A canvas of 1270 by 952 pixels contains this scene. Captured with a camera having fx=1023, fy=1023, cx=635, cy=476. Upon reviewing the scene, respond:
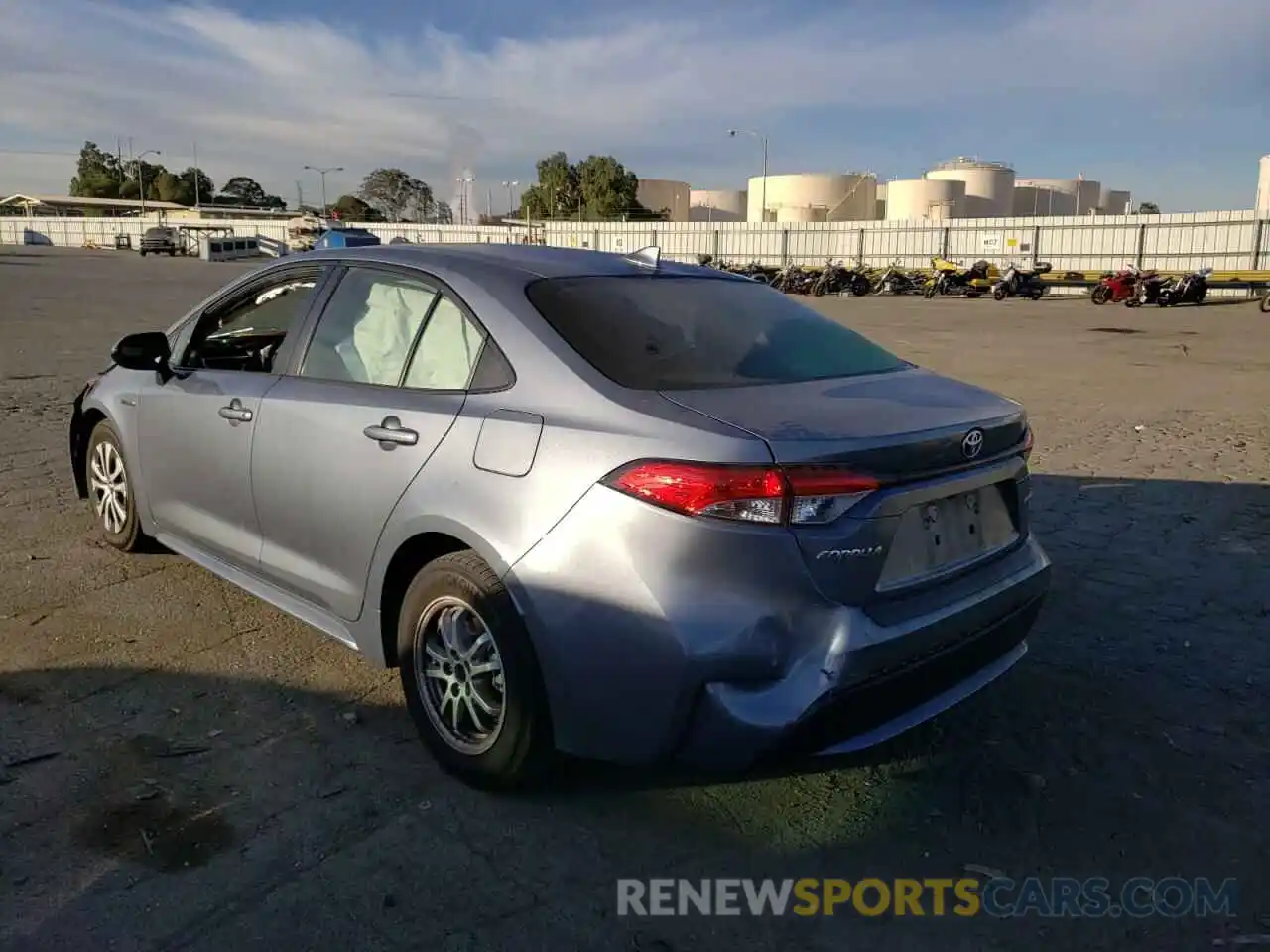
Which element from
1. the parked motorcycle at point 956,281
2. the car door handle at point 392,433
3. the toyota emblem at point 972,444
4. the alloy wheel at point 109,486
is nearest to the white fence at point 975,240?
the parked motorcycle at point 956,281

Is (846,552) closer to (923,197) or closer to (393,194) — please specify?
(923,197)

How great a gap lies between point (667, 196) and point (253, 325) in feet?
334

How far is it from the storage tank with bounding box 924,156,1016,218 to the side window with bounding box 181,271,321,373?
3226 inches

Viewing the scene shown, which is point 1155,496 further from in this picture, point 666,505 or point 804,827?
point 666,505

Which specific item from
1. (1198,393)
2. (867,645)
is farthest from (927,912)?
(1198,393)

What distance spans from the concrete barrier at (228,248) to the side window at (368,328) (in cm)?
6353

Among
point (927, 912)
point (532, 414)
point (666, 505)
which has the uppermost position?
point (532, 414)

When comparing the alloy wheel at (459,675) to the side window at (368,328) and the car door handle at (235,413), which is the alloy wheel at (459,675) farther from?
the car door handle at (235,413)

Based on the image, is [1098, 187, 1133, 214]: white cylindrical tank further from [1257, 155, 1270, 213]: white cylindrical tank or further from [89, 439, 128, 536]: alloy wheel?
[89, 439, 128, 536]: alloy wheel

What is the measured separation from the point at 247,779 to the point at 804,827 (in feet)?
5.53

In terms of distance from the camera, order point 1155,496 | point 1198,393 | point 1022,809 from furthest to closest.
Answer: point 1198,393
point 1155,496
point 1022,809

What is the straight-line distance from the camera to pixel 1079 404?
10711mm

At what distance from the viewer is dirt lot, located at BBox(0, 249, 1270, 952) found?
254 centimetres

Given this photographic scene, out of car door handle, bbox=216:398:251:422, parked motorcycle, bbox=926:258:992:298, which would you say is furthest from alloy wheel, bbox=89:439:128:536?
parked motorcycle, bbox=926:258:992:298
